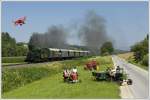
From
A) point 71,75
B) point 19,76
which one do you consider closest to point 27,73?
point 19,76

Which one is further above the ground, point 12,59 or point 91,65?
point 12,59

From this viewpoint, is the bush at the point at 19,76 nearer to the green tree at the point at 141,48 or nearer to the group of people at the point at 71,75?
the group of people at the point at 71,75

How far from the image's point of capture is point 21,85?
22312 mm

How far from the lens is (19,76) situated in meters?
22.5

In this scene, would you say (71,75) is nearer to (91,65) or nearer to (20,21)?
(91,65)

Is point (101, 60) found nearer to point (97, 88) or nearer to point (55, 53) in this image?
point (97, 88)

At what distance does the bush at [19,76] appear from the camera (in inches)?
842

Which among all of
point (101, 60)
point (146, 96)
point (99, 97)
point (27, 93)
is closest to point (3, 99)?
point (27, 93)

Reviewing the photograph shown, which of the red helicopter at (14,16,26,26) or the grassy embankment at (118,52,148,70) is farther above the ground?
the red helicopter at (14,16,26,26)

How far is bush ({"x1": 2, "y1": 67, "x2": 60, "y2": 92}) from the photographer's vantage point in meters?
21.4

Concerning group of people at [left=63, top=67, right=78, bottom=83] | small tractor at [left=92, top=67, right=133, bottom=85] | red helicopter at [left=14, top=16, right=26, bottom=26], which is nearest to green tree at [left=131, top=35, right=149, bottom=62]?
small tractor at [left=92, top=67, right=133, bottom=85]

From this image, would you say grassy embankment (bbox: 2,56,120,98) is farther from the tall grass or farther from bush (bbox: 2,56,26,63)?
bush (bbox: 2,56,26,63)

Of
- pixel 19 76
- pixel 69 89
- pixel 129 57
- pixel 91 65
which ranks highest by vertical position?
pixel 129 57

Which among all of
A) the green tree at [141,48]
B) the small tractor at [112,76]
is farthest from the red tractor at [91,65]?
the green tree at [141,48]
